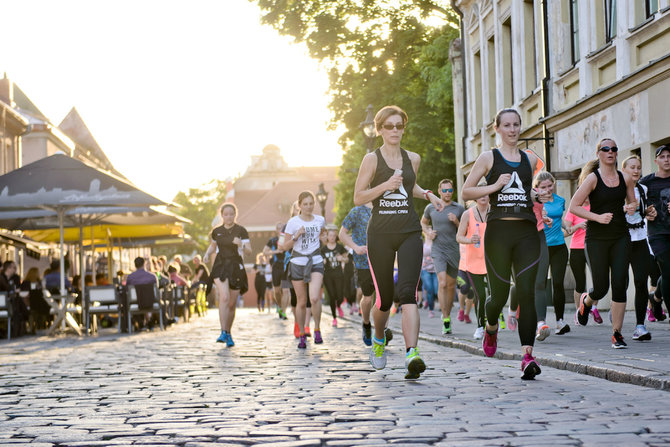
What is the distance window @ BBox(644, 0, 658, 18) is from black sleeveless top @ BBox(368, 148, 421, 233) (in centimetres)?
929

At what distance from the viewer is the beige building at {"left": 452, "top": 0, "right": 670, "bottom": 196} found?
1691 centimetres

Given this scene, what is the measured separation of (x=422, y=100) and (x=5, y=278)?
711 inches

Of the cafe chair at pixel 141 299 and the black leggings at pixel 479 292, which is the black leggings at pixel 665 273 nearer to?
the black leggings at pixel 479 292

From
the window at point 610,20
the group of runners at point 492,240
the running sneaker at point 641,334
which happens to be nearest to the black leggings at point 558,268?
the group of runners at point 492,240

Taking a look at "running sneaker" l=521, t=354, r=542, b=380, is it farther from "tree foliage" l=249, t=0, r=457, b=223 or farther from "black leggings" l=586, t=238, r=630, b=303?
"tree foliage" l=249, t=0, r=457, b=223

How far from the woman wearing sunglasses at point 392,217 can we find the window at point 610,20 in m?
10.9

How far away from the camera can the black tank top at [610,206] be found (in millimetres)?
10234

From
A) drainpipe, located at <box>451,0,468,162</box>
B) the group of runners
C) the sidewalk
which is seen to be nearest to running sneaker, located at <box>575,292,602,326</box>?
the group of runners

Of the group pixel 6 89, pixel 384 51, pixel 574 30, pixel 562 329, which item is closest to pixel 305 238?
pixel 562 329

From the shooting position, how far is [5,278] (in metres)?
20.5

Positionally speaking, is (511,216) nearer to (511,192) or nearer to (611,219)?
(511,192)

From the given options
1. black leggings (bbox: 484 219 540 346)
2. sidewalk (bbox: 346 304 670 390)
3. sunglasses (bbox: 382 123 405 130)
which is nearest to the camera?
sidewalk (bbox: 346 304 670 390)

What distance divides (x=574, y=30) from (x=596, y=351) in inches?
491

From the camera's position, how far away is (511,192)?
27.8 feet
